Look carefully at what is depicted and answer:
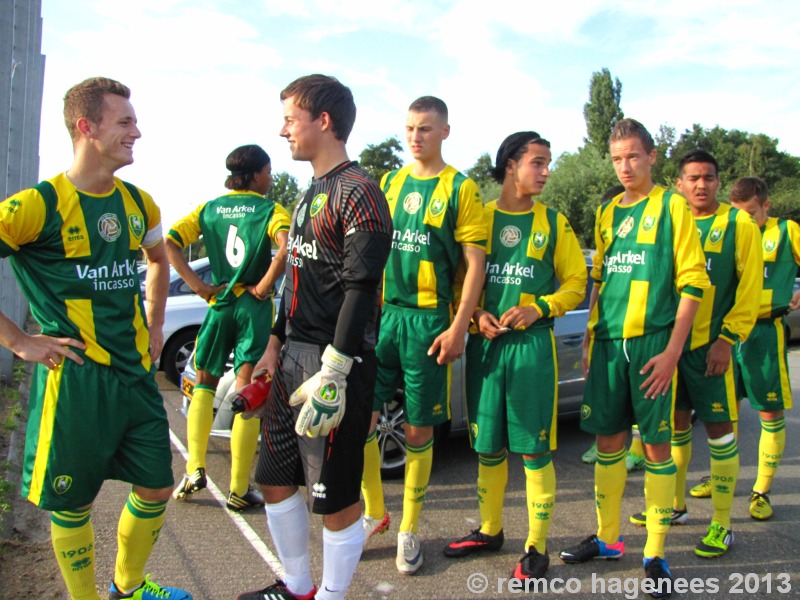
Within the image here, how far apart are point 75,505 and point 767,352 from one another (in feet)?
13.5

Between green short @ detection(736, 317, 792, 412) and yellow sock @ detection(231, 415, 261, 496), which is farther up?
green short @ detection(736, 317, 792, 412)

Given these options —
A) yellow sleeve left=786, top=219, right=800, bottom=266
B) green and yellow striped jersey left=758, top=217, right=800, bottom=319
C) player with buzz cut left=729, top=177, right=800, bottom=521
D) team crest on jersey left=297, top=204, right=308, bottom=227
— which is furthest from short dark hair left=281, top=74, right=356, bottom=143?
yellow sleeve left=786, top=219, right=800, bottom=266

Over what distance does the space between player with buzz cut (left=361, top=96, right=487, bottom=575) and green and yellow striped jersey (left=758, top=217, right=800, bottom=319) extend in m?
2.36

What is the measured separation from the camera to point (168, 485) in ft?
9.03

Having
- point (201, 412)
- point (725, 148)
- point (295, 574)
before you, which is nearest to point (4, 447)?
point (201, 412)

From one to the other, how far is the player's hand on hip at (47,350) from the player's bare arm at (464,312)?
5.39ft

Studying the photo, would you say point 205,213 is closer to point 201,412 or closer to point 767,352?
point 201,412

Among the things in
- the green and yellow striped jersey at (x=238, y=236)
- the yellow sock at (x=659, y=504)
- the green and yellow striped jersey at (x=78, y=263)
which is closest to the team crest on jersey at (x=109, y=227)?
the green and yellow striped jersey at (x=78, y=263)

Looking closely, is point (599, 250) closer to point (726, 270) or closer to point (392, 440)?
point (726, 270)

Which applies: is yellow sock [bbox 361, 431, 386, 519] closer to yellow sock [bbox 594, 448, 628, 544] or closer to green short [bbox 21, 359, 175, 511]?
yellow sock [bbox 594, 448, 628, 544]

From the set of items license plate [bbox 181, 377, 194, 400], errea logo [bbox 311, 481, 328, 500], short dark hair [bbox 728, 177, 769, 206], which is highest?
short dark hair [bbox 728, 177, 769, 206]

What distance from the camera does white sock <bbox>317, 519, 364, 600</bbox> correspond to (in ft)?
8.19

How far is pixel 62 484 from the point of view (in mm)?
2490

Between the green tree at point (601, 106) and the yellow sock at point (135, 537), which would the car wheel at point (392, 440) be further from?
the green tree at point (601, 106)
